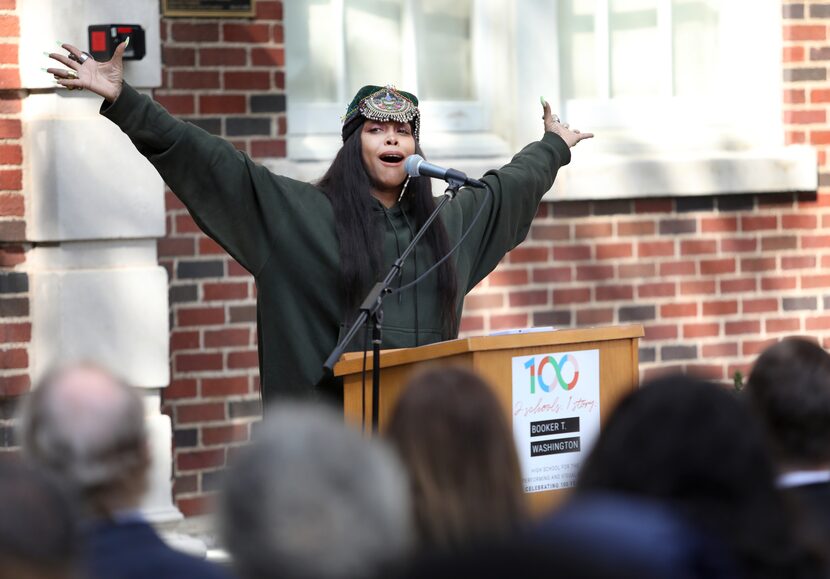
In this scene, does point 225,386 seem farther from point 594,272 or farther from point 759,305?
point 759,305

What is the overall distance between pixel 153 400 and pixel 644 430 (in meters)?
4.03

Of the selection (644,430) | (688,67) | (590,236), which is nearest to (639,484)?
A: (644,430)

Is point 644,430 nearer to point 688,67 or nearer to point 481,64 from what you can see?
point 481,64

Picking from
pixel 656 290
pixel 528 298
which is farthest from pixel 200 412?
pixel 656 290

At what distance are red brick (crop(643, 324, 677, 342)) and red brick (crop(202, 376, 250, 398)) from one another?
2.03 m

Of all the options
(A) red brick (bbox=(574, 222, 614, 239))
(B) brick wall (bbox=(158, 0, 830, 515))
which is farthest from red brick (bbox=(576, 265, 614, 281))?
(A) red brick (bbox=(574, 222, 614, 239))

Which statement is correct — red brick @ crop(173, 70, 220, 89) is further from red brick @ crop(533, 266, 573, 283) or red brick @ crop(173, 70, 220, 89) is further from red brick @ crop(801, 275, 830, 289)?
red brick @ crop(801, 275, 830, 289)

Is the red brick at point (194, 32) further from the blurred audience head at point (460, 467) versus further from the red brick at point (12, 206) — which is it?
the blurred audience head at point (460, 467)

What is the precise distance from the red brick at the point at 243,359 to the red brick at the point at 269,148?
2.83 feet

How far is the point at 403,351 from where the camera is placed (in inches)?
154

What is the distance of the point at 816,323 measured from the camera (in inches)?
280

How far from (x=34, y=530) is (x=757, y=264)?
5717mm

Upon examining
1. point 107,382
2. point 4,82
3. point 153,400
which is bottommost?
point 153,400

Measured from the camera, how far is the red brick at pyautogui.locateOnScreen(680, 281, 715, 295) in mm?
6910
